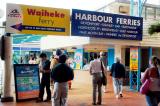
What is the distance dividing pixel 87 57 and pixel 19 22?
23313 millimetres

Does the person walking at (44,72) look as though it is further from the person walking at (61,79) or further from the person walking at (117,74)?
the person walking at (61,79)

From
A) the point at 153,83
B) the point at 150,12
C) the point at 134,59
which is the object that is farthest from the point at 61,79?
the point at 150,12

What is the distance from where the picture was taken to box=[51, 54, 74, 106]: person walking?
7727 millimetres

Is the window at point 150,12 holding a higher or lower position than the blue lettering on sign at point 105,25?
higher

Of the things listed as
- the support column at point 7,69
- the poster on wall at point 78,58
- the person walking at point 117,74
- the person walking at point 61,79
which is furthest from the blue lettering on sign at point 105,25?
the poster on wall at point 78,58

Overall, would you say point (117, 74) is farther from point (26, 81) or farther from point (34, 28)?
point (34, 28)

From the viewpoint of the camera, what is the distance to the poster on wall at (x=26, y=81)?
1090 cm

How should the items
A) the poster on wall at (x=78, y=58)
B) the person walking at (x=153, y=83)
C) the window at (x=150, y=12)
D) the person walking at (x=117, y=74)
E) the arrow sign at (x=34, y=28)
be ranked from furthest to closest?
the poster on wall at (x=78, y=58) → the window at (x=150, y=12) → the person walking at (x=117, y=74) → the arrow sign at (x=34, y=28) → the person walking at (x=153, y=83)

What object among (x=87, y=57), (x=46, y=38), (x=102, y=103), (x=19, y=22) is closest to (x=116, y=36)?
(x=102, y=103)

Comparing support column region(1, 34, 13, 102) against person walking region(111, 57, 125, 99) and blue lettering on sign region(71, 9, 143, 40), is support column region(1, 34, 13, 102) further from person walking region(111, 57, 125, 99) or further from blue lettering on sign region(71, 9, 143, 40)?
person walking region(111, 57, 125, 99)

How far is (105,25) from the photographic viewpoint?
517 inches

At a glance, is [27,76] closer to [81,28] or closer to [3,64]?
[3,64]

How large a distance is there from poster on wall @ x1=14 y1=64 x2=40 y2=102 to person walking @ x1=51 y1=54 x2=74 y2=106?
10.9ft

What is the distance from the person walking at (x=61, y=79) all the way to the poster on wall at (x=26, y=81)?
334 centimetres
